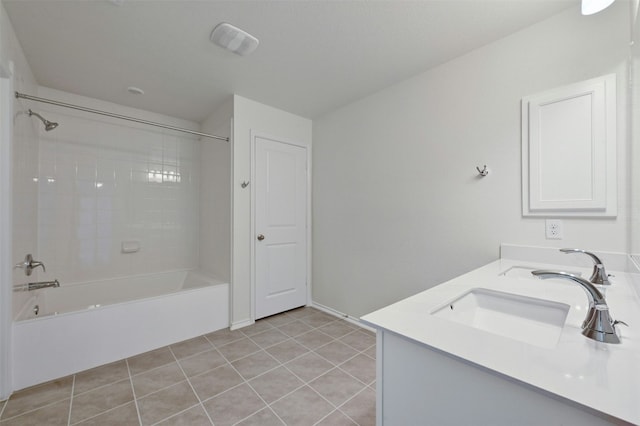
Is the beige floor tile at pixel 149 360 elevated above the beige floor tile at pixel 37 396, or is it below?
below

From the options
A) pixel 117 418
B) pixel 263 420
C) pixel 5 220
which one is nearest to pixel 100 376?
pixel 117 418

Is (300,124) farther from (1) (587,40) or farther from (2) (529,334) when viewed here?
(2) (529,334)

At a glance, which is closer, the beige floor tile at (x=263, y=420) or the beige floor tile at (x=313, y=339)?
the beige floor tile at (x=263, y=420)

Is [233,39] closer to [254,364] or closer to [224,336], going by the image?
[254,364]

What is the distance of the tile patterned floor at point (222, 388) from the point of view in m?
1.47

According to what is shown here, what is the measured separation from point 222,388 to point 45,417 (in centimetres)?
93

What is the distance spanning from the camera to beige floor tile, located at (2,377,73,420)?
1.52 metres

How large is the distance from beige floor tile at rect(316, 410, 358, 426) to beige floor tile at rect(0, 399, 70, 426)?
55.2 inches

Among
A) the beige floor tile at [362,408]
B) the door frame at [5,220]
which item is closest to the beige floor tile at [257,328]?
the beige floor tile at [362,408]

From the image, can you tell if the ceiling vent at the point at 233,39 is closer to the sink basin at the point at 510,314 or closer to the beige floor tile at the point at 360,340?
the sink basin at the point at 510,314

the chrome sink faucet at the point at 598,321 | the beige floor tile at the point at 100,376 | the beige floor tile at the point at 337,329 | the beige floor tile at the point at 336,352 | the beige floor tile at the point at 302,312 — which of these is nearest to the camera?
the chrome sink faucet at the point at 598,321

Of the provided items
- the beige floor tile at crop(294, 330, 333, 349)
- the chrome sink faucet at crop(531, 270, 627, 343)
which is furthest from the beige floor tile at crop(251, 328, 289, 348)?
the chrome sink faucet at crop(531, 270, 627, 343)

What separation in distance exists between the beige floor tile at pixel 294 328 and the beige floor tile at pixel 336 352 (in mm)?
358

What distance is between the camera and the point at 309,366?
195 centimetres
